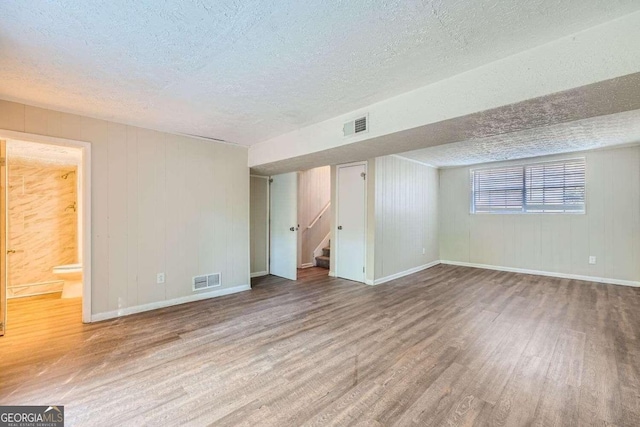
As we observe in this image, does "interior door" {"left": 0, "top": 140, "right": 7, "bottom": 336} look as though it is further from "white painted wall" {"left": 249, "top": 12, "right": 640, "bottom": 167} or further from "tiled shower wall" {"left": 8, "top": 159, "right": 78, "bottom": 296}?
"white painted wall" {"left": 249, "top": 12, "right": 640, "bottom": 167}

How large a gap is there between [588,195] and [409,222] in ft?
10.1

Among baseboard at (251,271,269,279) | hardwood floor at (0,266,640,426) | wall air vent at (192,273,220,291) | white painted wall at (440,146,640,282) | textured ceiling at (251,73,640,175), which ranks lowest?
hardwood floor at (0,266,640,426)

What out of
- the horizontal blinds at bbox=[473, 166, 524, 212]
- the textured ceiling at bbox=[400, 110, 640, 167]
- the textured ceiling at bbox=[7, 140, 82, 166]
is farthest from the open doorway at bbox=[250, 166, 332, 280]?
the horizontal blinds at bbox=[473, 166, 524, 212]

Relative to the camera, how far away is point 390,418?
5.31 ft

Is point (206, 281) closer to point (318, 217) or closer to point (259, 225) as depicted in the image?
point (259, 225)

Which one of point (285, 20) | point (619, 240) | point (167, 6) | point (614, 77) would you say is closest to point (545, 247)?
point (619, 240)

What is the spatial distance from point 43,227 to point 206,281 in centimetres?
289

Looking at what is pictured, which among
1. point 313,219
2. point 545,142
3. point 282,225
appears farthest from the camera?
point 313,219

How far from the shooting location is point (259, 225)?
5.27m

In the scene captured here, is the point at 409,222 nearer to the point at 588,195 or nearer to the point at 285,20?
the point at 588,195

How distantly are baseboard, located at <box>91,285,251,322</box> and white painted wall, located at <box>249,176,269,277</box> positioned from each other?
998mm

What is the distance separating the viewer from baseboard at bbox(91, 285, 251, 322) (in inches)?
122

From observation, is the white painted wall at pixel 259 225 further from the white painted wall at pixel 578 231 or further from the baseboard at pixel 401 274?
the white painted wall at pixel 578 231

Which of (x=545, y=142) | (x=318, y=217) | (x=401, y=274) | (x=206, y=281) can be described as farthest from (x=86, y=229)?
(x=545, y=142)
